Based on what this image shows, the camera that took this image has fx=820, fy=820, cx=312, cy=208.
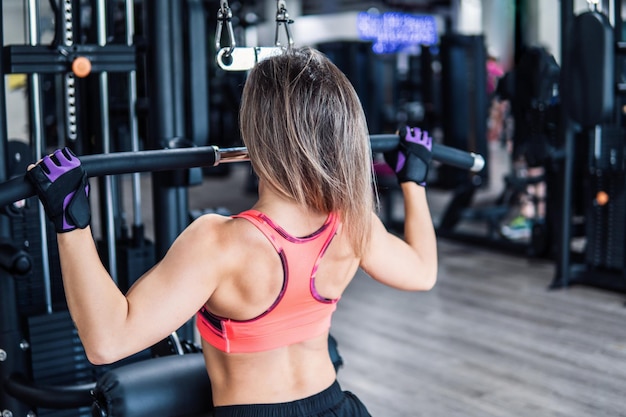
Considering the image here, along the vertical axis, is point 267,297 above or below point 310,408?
above

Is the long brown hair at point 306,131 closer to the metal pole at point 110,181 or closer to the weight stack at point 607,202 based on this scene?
the metal pole at point 110,181

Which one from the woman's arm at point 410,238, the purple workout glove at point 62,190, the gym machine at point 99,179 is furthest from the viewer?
the gym machine at point 99,179

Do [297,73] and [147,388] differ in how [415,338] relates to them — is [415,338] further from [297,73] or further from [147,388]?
[297,73]

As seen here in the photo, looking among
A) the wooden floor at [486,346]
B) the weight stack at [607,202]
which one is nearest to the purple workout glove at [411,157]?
the wooden floor at [486,346]

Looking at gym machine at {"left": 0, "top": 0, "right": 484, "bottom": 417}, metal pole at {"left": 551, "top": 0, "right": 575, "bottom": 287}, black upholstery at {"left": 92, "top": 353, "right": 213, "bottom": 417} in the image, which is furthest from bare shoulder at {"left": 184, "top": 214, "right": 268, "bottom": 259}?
metal pole at {"left": 551, "top": 0, "right": 575, "bottom": 287}

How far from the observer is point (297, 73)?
139cm

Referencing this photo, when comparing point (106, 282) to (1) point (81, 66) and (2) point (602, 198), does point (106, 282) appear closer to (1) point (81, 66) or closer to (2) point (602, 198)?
(1) point (81, 66)

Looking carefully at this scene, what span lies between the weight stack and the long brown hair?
328 centimetres

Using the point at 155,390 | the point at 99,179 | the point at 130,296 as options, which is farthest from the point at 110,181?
the point at 130,296

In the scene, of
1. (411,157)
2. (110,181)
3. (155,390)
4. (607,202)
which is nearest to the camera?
(155,390)

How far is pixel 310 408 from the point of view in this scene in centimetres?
150

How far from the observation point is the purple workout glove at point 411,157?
1829mm

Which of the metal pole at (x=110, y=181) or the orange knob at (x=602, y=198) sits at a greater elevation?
the metal pole at (x=110, y=181)

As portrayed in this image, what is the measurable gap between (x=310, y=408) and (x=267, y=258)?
31cm
